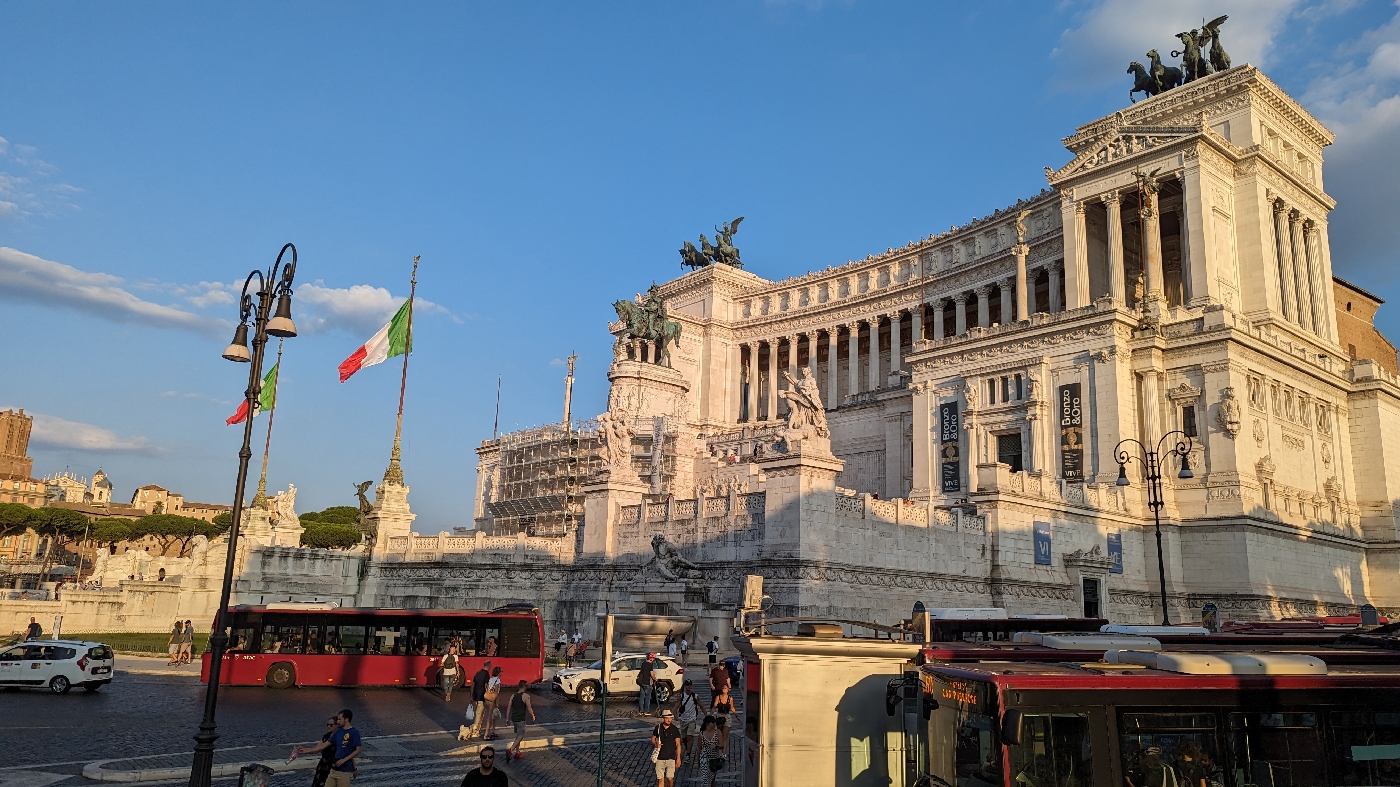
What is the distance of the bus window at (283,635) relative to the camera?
25.0 meters

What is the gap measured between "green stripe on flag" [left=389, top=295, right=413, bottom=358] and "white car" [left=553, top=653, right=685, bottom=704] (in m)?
24.8

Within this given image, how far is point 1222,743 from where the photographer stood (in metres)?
8.66

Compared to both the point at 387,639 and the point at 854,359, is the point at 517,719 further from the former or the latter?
the point at 854,359

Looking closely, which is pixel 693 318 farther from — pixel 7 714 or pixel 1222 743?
pixel 1222 743

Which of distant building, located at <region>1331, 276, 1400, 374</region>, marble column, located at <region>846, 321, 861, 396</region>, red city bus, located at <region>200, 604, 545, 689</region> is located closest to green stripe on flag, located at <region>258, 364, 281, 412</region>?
red city bus, located at <region>200, 604, 545, 689</region>

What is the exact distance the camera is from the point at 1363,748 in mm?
8914

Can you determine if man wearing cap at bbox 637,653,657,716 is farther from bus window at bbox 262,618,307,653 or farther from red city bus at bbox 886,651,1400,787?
red city bus at bbox 886,651,1400,787

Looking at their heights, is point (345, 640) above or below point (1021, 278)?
below

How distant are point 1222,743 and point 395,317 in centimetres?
4144

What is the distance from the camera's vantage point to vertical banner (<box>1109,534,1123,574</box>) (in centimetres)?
3903

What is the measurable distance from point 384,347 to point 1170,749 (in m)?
41.4

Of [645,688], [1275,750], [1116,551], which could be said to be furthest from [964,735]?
[1116,551]

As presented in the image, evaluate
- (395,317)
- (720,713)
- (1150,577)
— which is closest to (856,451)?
(1150,577)

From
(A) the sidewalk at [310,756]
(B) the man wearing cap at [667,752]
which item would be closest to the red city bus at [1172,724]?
(B) the man wearing cap at [667,752]
